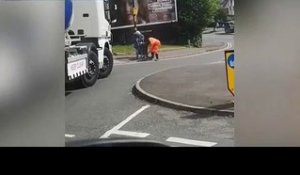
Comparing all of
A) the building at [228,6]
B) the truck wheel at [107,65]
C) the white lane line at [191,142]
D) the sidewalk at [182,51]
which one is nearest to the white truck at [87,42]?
the truck wheel at [107,65]

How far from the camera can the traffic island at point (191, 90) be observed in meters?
3.56

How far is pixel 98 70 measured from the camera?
161 inches

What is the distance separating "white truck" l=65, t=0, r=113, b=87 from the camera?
385 centimetres

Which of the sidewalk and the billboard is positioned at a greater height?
the billboard

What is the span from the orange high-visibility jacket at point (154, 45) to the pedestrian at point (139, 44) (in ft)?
0.22

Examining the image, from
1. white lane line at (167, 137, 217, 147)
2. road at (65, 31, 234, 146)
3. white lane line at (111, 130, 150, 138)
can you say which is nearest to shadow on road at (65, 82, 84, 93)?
road at (65, 31, 234, 146)

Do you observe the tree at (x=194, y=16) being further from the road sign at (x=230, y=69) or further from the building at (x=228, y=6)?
the road sign at (x=230, y=69)

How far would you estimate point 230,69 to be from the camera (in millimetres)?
3479

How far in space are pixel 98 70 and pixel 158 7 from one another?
96cm

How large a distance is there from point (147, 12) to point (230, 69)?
856mm

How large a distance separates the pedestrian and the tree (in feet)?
1.25

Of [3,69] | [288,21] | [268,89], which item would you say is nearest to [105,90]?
[3,69]

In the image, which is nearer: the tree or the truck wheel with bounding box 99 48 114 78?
the tree

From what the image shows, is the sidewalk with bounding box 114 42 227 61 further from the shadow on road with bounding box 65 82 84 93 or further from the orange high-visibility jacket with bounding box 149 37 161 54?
the shadow on road with bounding box 65 82 84 93
